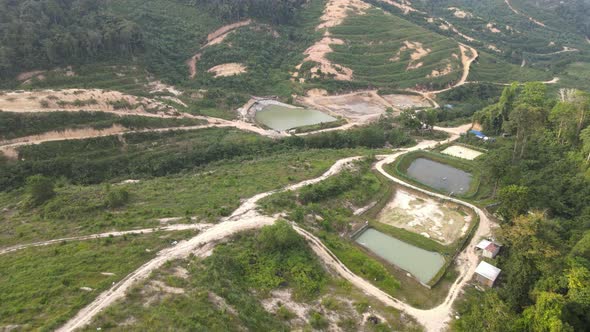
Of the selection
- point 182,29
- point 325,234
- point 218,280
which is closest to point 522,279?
point 325,234

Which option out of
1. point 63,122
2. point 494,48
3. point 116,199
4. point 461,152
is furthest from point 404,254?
point 494,48

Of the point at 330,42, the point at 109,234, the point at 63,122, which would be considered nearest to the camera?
the point at 109,234

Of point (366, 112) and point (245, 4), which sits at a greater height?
point (245, 4)

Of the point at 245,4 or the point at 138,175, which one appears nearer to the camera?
the point at 138,175

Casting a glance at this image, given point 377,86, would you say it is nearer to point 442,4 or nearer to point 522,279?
point 522,279

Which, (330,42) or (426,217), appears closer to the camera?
(426,217)

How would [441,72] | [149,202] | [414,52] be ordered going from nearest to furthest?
[149,202] < [441,72] < [414,52]

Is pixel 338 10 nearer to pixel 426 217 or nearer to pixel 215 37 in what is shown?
pixel 215 37
